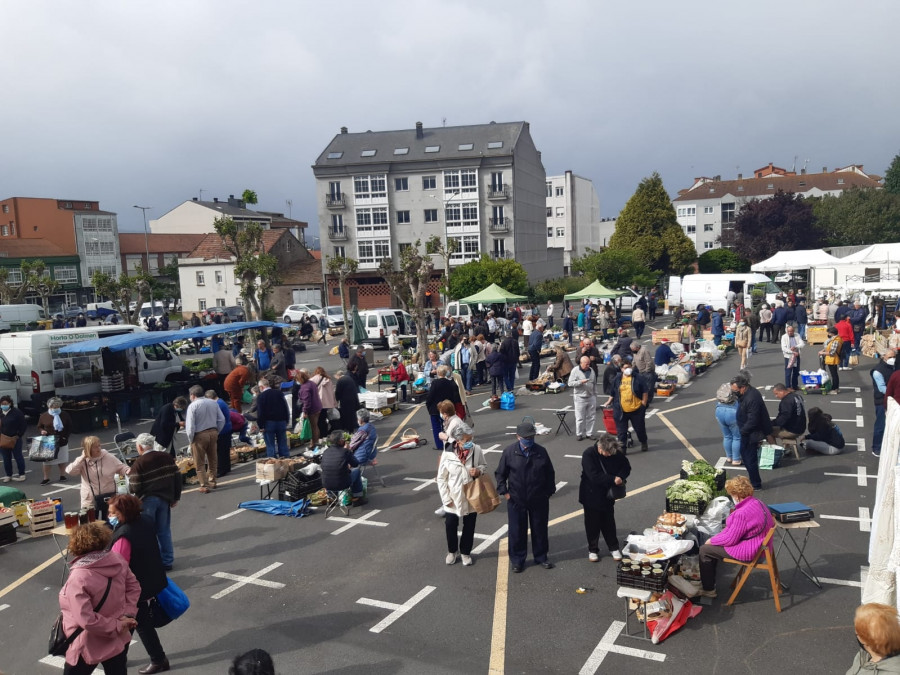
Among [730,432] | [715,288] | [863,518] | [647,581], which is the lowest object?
[863,518]

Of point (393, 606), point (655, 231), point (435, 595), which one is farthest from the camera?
point (655, 231)

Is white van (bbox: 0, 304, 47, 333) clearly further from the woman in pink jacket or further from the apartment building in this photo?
the woman in pink jacket

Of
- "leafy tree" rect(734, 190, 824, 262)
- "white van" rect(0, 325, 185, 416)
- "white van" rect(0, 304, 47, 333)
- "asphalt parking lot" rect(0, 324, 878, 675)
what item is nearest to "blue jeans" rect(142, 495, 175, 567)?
"asphalt parking lot" rect(0, 324, 878, 675)

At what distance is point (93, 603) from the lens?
516cm

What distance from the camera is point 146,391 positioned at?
731 inches

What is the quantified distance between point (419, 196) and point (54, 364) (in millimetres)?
42048

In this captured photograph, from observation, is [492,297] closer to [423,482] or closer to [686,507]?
[423,482]

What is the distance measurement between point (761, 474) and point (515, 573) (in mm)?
5308

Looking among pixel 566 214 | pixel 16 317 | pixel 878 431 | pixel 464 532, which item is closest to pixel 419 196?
pixel 16 317

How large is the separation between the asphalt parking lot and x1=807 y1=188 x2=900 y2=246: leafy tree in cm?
6306

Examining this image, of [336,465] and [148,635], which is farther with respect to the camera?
[336,465]

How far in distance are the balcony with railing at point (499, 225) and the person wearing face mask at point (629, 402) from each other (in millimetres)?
44857

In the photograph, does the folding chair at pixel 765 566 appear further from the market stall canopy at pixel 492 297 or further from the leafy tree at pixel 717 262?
the leafy tree at pixel 717 262

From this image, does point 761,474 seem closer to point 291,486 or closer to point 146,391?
point 291,486
